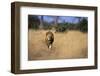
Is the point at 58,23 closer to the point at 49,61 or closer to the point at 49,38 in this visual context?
the point at 49,38

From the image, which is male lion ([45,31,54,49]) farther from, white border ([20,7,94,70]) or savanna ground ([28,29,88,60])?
white border ([20,7,94,70])

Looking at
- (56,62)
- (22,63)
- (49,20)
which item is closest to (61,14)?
(49,20)

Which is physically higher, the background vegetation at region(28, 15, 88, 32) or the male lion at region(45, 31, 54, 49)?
the background vegetation at region(28, 15, 88, 32)

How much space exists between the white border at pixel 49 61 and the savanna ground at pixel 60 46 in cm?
3

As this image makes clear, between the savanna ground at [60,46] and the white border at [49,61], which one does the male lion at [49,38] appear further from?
the white border at [49,61]

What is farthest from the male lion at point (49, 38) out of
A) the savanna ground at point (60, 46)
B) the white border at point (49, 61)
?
the white border at point (49, 61)

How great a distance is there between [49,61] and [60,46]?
14 cm

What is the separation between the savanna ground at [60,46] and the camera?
1676mm

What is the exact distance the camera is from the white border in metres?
1.63

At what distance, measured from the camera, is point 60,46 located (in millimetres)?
1771

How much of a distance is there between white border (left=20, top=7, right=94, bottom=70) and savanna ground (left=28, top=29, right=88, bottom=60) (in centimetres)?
3

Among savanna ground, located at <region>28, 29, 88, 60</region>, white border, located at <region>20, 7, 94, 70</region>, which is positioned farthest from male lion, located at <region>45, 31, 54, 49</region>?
white border, located at <region>20, 7, 94, 70</region>

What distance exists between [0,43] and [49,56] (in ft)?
1.21

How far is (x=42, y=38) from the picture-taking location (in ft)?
5.60
